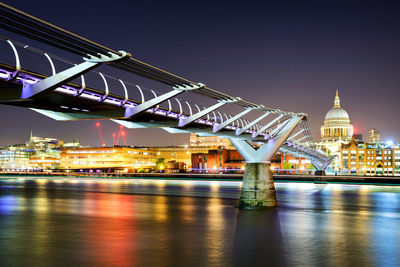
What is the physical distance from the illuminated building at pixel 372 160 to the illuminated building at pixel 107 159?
82.8 m

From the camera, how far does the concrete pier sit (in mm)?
34250

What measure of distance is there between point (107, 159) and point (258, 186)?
147391mm

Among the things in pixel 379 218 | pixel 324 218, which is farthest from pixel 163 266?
pixel 379 218

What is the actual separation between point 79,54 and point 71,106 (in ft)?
23.6

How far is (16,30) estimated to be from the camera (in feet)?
50.2

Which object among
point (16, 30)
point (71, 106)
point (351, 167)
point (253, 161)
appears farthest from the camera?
point (351, 167)

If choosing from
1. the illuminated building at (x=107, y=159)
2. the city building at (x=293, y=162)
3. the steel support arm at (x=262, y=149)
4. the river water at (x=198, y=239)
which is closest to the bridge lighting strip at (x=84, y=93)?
the steel support arm at (x=262, y=149)

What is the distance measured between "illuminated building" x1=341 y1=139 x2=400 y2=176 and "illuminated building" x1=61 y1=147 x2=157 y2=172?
82.8 meters

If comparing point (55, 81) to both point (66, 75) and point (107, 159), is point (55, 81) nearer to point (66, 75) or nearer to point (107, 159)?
point (66, 75)

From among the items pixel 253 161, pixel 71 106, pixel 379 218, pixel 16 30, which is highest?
pixel 16 30

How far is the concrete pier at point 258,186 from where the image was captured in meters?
34.2

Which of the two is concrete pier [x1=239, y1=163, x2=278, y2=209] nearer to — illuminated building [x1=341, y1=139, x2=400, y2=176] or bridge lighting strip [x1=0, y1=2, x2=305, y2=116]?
bridge lighting strip [x1=0, y1=2, x2=305, y2=116]

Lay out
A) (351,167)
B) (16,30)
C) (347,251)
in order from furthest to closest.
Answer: (351,167)
(347,251)
(16,30)

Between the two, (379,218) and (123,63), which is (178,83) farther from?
(379,218)
